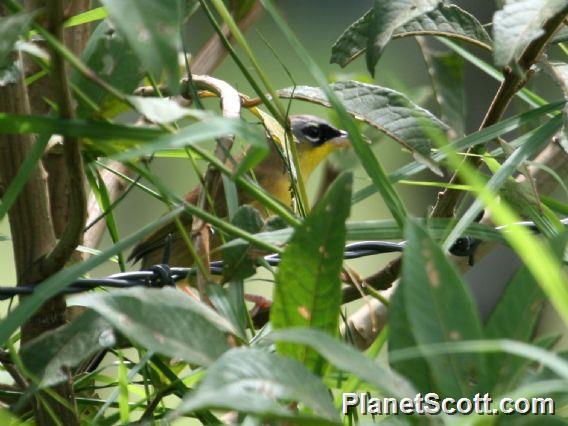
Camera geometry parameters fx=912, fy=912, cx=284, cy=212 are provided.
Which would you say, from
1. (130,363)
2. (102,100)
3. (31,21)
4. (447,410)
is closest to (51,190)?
(130,363)

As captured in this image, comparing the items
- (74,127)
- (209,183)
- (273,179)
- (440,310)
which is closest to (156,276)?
(209,183)

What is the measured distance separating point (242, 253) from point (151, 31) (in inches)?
12.6

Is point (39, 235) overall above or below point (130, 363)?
above

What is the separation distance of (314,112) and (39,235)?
6.81ft

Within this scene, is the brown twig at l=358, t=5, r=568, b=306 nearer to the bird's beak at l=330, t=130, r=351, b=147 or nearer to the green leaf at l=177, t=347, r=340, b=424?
the green leaf at l=177, t=347, r=340, b=424

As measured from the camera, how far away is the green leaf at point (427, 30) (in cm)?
102

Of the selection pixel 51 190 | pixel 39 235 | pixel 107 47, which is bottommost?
pixel 51 190

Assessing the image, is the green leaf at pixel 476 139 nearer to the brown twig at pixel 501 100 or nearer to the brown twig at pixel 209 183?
the brown twig at pixel 501 100

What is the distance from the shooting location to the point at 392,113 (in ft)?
3.08

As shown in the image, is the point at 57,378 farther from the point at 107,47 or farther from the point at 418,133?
the point at 418,133

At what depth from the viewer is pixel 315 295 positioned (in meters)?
0.64

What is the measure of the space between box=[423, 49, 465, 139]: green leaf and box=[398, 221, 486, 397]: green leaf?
0.43 meters

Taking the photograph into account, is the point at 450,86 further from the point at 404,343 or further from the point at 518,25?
the point at 404,343

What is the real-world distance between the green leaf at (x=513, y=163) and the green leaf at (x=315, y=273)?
23 centimetres
